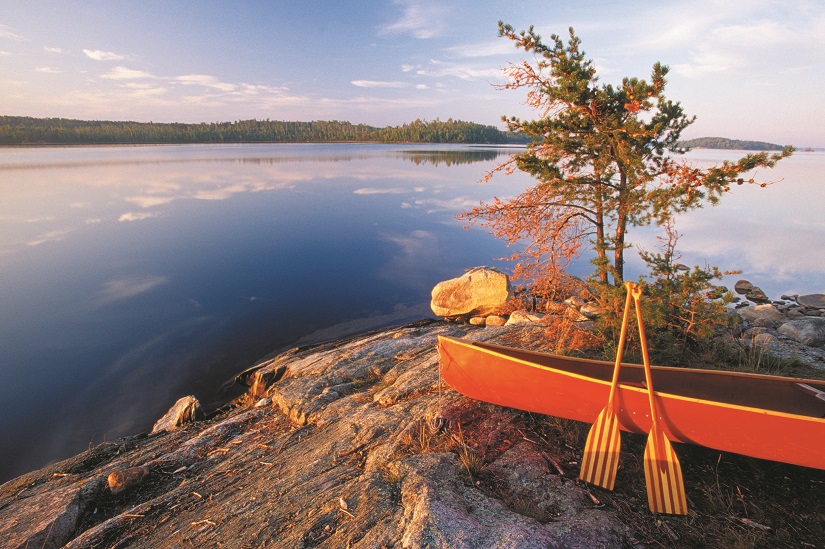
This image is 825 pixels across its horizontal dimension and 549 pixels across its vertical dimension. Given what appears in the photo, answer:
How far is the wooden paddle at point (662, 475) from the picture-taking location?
358 cm

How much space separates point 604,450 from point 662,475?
0.53m

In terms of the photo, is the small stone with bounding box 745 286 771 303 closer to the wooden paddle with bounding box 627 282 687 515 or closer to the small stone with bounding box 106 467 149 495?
the wooden paddle with bounding box 627 282 687 515

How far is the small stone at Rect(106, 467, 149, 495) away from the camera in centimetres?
539

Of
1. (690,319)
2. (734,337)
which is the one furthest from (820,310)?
(690,319)

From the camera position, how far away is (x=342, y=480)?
4.40 metres

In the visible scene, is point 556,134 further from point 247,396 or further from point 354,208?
point 354,208

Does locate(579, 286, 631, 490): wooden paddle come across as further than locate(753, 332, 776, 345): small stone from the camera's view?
No

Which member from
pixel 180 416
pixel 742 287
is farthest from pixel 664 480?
pixel 742 287

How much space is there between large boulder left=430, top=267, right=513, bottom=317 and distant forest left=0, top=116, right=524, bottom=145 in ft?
414

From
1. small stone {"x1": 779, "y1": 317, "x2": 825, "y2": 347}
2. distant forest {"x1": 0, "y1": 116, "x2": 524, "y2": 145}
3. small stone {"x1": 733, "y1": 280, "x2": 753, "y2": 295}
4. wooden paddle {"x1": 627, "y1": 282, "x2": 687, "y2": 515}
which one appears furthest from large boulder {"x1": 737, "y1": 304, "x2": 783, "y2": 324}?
distant forest {"x1": 0, "y1": 116, "x2": 524, "y2": 145}

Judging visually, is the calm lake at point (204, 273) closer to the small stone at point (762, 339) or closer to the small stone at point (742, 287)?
the small stone at point (742, 287)

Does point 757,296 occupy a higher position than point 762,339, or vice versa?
point 762,339

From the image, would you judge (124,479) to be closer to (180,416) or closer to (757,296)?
(180,416)

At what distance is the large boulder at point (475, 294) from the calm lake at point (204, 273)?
149 centimetres
